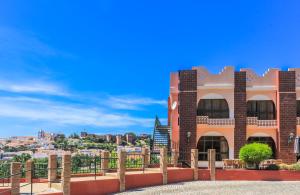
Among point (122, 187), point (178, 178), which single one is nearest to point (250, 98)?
point (178, 178)

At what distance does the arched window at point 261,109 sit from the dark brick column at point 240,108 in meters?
1.14

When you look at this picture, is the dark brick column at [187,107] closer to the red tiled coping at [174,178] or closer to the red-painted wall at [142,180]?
the red tiled coping at [174,178]

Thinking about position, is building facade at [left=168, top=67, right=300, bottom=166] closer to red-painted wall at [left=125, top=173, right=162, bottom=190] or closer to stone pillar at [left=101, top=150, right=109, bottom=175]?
red-painted wall at [left=125, top=173, right=162, bottom=190]

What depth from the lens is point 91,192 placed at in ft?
58.6

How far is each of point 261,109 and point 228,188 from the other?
10431 millimetres

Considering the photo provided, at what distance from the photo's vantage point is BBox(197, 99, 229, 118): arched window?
96.2ft

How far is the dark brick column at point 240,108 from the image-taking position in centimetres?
2828

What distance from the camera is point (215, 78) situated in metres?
28.9

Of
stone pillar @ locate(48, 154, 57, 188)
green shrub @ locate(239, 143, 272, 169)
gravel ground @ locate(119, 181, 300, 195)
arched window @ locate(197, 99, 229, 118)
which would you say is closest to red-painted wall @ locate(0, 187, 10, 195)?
stone pillar @ locate(48, 154, 57, 188)

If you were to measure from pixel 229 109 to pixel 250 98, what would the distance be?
5.35 ft

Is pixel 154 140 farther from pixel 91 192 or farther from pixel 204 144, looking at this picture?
pixel 91 192

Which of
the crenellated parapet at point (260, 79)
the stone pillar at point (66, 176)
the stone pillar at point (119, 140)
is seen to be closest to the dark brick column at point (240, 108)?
the crenellated parapet at point (260, 79)

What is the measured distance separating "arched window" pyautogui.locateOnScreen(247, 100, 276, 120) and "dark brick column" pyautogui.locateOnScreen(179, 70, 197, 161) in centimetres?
418

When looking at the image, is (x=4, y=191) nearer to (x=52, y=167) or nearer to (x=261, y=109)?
(x=52, y=167)
